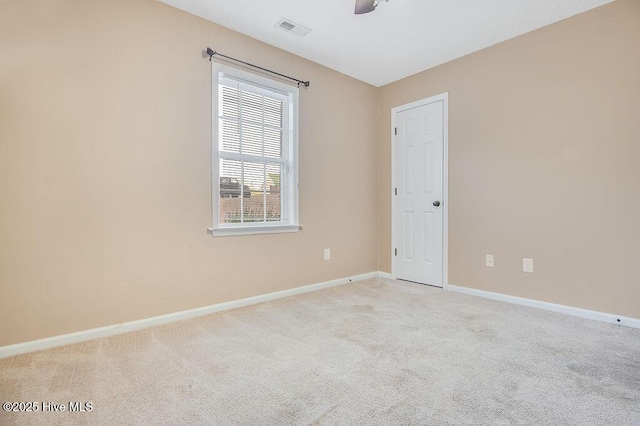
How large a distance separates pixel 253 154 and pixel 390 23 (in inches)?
68.9

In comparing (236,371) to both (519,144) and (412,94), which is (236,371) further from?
(412,94)

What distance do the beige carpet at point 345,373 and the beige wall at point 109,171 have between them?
0.33 meters

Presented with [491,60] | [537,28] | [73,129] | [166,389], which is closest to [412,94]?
[491,60]

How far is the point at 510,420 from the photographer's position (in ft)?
4.47

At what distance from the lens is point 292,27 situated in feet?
9.65

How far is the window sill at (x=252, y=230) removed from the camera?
9.42ft

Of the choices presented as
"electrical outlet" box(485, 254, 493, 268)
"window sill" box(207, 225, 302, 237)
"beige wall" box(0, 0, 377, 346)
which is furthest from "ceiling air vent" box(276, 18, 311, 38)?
"electrical outlet" box(485, 254, 493, 268)

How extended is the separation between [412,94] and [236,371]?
11.9 ft

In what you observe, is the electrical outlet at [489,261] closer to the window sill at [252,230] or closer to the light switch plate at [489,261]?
the light switch plate at [489,261]

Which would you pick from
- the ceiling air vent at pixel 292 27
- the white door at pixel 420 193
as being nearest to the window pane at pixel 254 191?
the ceiling air vent at pixel 292 27

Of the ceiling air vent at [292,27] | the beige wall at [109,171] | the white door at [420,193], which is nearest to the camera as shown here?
the beige wall at [109,171]

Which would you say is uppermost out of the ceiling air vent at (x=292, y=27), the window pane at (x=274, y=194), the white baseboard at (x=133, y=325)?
the ceiling air vent at (x=292, y=27)

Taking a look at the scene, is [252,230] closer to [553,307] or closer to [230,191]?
[230,191]

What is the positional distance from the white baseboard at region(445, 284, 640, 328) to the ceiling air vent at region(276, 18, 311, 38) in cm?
307
